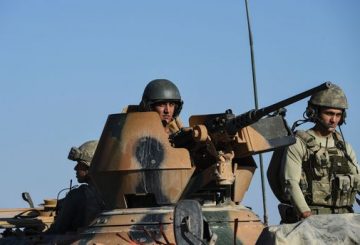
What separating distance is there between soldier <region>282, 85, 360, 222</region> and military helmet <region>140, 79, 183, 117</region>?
1.87 m

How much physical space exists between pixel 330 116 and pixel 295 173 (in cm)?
110

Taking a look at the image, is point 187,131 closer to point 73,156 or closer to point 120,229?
point 120,229

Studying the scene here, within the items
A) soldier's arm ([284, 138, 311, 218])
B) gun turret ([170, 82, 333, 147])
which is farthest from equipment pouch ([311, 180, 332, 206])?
gun turret ([170, 82, 333, 147])

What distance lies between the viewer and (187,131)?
12891 mm

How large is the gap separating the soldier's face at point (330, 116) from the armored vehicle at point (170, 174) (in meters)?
2.05

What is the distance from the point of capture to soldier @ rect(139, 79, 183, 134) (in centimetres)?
1450

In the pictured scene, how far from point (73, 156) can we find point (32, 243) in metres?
3.04

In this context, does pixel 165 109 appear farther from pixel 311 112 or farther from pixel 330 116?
pixel 330 116

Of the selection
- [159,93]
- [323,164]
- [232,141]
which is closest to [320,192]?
[323,164]

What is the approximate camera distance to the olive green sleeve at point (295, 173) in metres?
14.4

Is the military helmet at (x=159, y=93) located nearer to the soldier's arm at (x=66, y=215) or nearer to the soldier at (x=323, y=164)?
the soldier at (x=323, y=164)

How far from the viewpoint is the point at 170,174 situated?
12.6m

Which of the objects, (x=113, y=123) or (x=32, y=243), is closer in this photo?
(x=113, y=123)

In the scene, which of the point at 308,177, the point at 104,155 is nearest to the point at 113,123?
the point at 104,155
